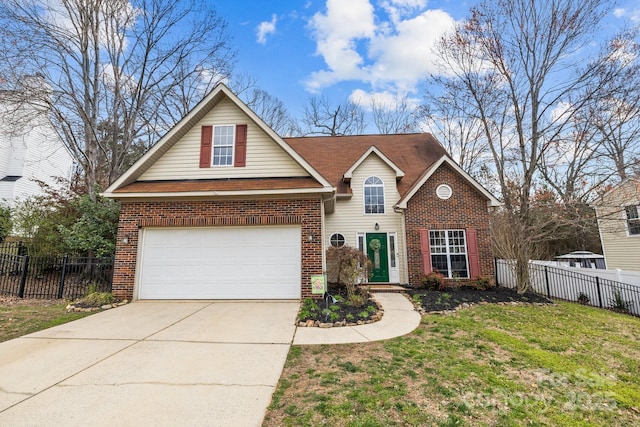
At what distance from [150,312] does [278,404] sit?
18.5 ft

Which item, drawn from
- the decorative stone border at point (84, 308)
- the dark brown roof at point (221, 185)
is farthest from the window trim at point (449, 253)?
the decorative stone border at point (84, 308)

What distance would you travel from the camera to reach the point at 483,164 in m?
17.6

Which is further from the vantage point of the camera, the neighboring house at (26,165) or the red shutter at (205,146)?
the neighboring house at (26,165)

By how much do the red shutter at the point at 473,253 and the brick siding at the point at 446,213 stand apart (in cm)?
19

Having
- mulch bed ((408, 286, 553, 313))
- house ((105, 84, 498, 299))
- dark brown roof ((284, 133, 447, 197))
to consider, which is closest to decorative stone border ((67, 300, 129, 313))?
house ((105, 84, 498, 299))

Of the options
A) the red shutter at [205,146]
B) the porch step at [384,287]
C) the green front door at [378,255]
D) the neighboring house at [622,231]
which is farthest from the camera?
the neighboring house at [622,231]

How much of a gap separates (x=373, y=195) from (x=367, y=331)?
792 centimetres

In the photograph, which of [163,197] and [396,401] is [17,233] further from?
[396,401]

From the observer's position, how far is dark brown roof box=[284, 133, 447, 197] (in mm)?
13766

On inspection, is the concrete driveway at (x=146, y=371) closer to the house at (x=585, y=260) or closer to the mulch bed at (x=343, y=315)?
the mulch bed at (x=343, y=315)

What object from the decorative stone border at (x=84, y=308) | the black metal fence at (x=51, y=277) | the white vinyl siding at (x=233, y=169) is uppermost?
the white vinyl siding at (x=233, y=169)

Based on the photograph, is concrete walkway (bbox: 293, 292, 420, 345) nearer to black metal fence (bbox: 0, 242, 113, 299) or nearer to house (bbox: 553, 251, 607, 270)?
black metal fence (bbox: 0, 242, 113, 299)

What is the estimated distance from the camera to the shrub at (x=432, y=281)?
34.8 feet

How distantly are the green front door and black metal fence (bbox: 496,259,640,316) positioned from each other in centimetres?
462
